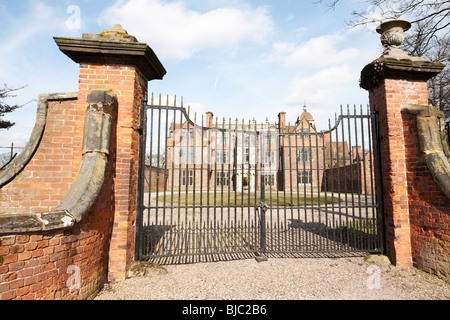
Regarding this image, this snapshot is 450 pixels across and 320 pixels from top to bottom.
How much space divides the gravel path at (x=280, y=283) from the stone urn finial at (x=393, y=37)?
4.05 metres

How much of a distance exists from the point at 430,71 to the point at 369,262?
3854 millimetres

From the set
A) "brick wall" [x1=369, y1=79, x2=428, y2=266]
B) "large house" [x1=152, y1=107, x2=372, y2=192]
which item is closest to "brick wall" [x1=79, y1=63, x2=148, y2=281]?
"large house" [x1=152, y1=107, x2=372, y2=192]

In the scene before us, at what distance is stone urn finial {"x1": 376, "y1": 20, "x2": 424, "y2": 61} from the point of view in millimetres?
4579

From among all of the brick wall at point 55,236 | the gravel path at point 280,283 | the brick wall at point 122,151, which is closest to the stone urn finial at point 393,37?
the gravel path at point 280,283

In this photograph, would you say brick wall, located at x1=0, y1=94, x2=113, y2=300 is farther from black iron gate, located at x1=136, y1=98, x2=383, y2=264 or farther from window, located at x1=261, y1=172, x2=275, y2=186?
window, located at x1=261, y1=172, x2=275, y2=186

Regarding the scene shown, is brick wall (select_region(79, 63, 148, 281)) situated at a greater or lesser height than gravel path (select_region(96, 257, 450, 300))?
greater

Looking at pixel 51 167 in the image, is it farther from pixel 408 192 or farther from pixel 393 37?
pixel 393 37

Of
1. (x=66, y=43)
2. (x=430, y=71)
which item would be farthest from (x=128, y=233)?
(x=430, y=71)

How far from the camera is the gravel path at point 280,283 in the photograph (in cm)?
333

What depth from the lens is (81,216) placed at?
108 inches

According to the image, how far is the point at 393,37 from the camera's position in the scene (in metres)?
4.66

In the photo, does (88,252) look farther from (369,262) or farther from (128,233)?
(369,262)

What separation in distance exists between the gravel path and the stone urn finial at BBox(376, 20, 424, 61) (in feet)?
13.3

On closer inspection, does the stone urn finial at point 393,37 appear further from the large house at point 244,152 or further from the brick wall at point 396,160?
the large house at point 244,152
